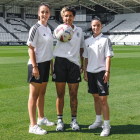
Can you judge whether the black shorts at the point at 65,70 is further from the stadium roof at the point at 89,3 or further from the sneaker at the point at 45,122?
the stadium roof at the point at 89,3

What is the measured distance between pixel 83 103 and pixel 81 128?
69.9 inches

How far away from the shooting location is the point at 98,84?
4305mm

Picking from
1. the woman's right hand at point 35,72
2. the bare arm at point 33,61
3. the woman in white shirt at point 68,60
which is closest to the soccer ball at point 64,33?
the woman in white shirt at point 68,60

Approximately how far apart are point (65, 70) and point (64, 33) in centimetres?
69

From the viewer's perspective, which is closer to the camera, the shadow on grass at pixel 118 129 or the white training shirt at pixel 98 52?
the white training shirt at pixel 98 52

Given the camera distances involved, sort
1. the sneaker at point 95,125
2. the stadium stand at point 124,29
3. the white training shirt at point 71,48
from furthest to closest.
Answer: the stadium stand at point 124,29 → the sneaker at point 95,125 → the white training shirt at point 71,48

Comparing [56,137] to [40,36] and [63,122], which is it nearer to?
[63,122]

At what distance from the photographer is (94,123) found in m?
4.61

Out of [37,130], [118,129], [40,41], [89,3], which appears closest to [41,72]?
[40,41]

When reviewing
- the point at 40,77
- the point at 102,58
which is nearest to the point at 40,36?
the point at 40,77

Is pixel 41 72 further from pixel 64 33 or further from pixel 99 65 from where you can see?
pixel 99 65

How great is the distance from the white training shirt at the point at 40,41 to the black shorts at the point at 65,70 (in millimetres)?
221

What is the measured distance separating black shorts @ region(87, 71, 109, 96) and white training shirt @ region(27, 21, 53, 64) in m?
0.85

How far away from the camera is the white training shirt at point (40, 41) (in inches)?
165
